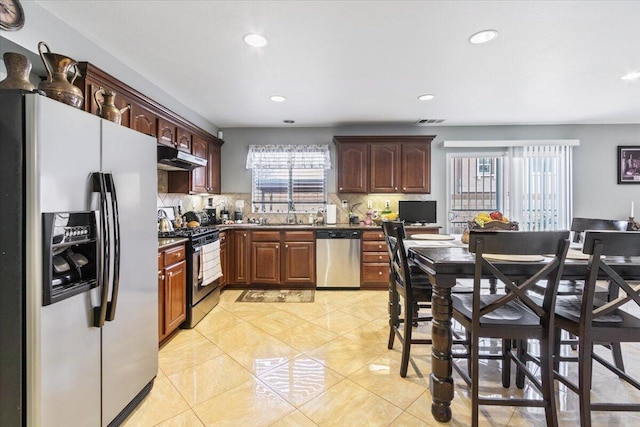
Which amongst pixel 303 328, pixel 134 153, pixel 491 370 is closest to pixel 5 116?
pixel 134 153

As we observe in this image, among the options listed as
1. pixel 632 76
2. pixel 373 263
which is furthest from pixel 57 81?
pixel 632 76

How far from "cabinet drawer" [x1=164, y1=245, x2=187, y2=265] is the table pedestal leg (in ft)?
7.20

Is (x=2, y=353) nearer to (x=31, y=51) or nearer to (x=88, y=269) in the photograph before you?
(x=88, y=269)

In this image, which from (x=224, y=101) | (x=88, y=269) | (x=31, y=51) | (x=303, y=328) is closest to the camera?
(x=88, y=269)

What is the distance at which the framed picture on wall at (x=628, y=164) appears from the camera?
4.60 m

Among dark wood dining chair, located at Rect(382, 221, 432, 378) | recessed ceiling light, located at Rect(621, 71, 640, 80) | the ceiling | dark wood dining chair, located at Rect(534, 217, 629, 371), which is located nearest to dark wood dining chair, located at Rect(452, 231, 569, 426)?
dark wood dining chair, located at Rect(382, 221, 432, 378)

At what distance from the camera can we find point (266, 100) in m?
3.53

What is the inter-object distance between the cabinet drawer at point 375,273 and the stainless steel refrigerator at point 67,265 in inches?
118

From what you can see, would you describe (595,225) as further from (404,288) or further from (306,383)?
(306,383)

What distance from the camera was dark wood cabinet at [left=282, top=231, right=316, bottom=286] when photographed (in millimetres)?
4141

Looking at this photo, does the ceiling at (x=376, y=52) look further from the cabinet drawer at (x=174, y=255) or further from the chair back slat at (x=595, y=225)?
the cabinet drawer at (x=174, y=255)

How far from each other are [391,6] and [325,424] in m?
2.57

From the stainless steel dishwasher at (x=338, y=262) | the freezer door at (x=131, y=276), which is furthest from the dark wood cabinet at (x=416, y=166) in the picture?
the freezer door at (x=131, y=276)

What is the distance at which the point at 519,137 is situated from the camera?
4.70 meters
